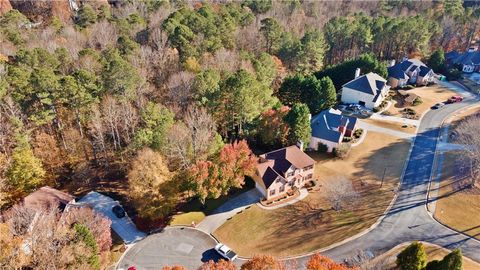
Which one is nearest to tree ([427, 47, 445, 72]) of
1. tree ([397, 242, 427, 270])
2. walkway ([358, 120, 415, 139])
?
walkway ([358, 120, 415, 139])

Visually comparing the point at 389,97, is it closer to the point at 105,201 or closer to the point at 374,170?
the point at 374,170

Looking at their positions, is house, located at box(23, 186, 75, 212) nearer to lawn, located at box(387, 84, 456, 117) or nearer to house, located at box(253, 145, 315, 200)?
house, located at box(253, 145, 315, 200)

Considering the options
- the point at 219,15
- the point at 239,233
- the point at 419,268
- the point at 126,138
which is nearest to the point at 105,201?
the point at 126,138

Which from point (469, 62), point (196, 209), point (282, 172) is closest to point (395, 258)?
point (282, 172)

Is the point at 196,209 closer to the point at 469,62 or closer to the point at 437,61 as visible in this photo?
the point at 437,61

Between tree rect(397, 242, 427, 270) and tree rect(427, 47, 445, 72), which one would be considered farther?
tree rect(427, 47, 445, 72)

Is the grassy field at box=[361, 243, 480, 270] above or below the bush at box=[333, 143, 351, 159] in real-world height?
below
